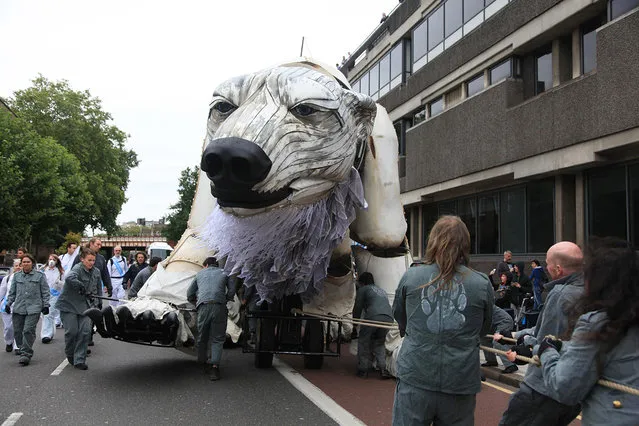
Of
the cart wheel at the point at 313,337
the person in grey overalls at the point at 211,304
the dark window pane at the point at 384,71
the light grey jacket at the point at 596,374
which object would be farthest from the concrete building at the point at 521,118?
the light grey jacket at the point at 596,374

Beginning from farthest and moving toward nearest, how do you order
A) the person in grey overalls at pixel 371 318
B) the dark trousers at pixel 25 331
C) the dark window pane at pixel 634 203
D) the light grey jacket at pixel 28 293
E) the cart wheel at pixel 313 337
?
the dark window pane at pixel 634 203 < the light grey jacket at pixel 28 293 < the dark trousers at pixel 25 331 < the cart wheel at pixel 313 337 < the person in grey overalls at pixel 371 318

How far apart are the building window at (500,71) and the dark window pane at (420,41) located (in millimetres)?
4557

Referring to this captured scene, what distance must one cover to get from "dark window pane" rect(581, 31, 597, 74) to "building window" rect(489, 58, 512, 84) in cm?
243

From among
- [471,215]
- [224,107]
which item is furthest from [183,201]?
[224,107]

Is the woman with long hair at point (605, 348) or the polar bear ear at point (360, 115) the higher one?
the polar bear ear at point (360, 115)

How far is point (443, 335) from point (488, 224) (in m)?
15.7

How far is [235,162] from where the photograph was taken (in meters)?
3.82

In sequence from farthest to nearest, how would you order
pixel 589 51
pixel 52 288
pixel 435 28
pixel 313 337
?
pixel 435 28, pixel 589 51, pixel 52 288, pixel 313 337

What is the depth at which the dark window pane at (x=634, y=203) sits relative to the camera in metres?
12.3

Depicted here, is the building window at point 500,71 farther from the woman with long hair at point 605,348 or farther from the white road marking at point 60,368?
the woman with long hair at point 605,348

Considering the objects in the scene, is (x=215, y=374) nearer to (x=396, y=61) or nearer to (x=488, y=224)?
(x=488, y=224)

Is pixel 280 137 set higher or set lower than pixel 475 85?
lower

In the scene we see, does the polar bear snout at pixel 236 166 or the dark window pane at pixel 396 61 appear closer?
the polar bear snout at pixel 236 166

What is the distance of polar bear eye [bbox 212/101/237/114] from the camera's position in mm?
4543
